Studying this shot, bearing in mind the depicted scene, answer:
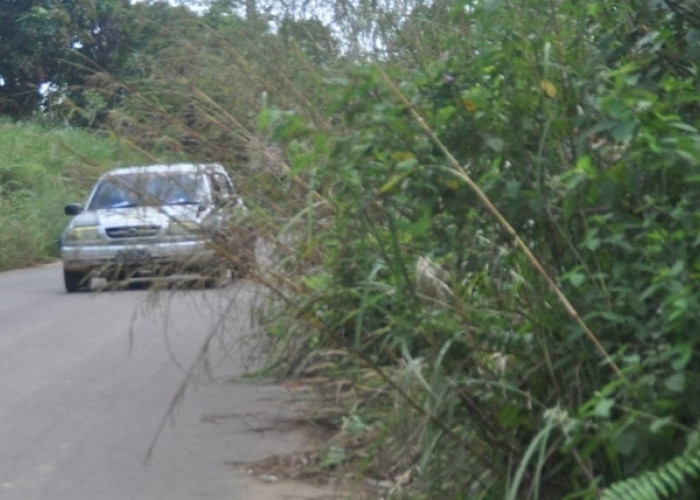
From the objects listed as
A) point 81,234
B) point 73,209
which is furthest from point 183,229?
point 81,234

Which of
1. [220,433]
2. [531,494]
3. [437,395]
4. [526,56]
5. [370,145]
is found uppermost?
[526,56]

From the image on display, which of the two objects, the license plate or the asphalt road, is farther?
the license plate

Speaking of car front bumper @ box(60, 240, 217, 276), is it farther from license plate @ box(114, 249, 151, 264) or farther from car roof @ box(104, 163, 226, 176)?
car roof @ box(104, 163, 226, 176)

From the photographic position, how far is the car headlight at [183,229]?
6555 mm

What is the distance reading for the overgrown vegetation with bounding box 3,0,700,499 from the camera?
475 centimetres

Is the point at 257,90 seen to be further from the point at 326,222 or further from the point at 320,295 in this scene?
the point at 320,295

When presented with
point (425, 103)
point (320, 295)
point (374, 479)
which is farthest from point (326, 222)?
point (425, 103)

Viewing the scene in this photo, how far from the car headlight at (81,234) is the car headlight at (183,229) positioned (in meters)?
11.1

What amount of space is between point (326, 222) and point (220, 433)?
7.48 ft

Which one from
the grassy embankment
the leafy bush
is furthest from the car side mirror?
the leafy bush

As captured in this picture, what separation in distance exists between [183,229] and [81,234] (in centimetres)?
1196

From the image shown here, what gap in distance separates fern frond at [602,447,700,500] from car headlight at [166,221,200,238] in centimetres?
277

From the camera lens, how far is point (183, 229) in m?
6.81

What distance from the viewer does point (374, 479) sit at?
6.86 metres
